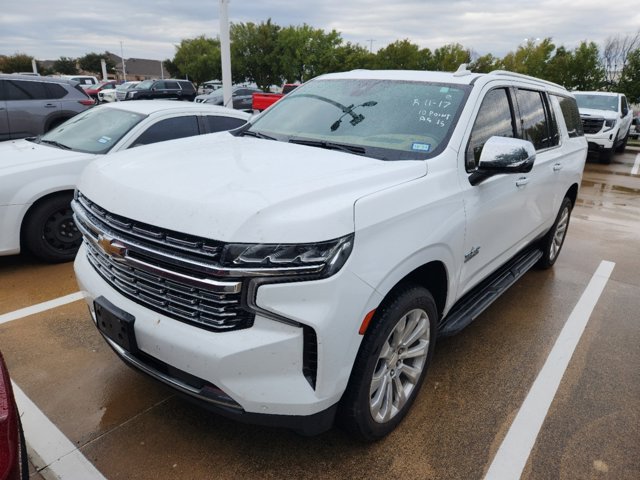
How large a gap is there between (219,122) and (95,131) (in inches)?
54.4

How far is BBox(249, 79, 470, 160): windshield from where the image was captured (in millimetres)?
2844

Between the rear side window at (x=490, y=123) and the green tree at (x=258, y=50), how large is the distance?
52.1 metres

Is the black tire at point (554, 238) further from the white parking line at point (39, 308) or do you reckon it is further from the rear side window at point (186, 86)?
the rear side window at point (186, 86)

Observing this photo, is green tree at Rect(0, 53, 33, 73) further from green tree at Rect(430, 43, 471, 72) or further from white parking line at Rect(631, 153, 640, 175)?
white parking line at Rect(631, 153, 640, 175)

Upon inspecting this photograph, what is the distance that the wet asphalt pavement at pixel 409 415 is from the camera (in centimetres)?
242

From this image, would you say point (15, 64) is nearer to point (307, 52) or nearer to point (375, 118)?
point (307, 52)

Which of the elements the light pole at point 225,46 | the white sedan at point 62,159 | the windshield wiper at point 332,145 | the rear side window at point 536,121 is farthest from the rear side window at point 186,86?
the windshield wiper at point 332,145

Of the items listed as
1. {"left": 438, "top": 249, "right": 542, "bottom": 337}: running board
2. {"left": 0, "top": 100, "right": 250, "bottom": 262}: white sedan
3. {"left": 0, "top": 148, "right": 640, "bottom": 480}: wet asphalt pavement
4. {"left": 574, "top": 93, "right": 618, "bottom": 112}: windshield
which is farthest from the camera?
{"left": 574, "top": 93, "right": 618, "bottom": 112}: windshield

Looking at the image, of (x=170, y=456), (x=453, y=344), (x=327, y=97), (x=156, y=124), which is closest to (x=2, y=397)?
(x=170, y=456)

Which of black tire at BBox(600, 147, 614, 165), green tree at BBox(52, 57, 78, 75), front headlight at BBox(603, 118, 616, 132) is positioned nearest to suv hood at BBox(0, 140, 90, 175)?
front headlight at BBox(603, 118, 616, 132)

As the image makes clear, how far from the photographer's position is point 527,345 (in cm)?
370

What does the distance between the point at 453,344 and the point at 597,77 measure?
3175 centimetres

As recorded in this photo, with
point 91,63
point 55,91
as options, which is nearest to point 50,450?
point 55,91

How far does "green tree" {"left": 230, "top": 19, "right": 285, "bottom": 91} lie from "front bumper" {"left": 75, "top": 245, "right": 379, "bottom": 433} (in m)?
53.7
